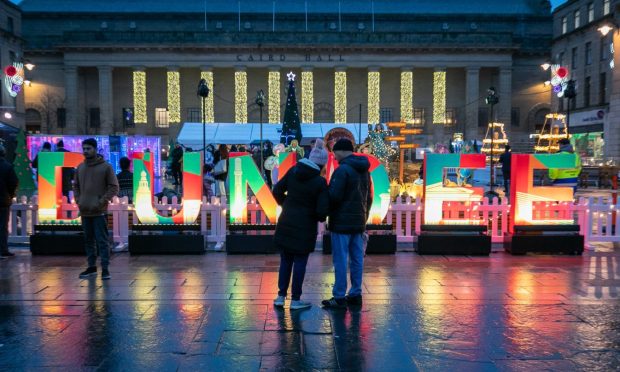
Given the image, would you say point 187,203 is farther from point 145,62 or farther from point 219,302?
point 145,62

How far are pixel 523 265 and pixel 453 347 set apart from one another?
15.4 ft

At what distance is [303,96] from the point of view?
56.2m

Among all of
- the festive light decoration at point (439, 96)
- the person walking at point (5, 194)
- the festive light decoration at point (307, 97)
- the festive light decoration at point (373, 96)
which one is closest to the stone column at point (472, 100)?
the festive light decoration at point (439, 96)

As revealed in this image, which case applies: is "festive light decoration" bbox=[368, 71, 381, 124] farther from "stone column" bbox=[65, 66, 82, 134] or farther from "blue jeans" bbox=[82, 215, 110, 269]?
"blue jeans" bbox=[82, 215, 110, 269]

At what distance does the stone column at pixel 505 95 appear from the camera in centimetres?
5644

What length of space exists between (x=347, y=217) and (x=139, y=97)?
5292 cm

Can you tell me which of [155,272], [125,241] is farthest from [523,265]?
[125,241]

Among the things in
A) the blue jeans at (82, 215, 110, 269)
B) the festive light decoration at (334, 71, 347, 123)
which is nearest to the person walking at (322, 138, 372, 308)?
the blue jeans at (82, 215, 110, 269)

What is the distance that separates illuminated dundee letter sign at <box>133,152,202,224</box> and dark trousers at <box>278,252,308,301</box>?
438 centimetres

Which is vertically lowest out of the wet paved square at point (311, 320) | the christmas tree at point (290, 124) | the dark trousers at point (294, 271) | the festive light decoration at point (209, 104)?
the wet paved square at point (311, 320)

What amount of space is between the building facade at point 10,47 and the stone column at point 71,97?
197 inches

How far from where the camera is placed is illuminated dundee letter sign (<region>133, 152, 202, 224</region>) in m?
10.6

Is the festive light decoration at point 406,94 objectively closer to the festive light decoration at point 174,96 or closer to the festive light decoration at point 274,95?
the festive light decoration at point 274,95

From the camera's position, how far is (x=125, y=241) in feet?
36.6
